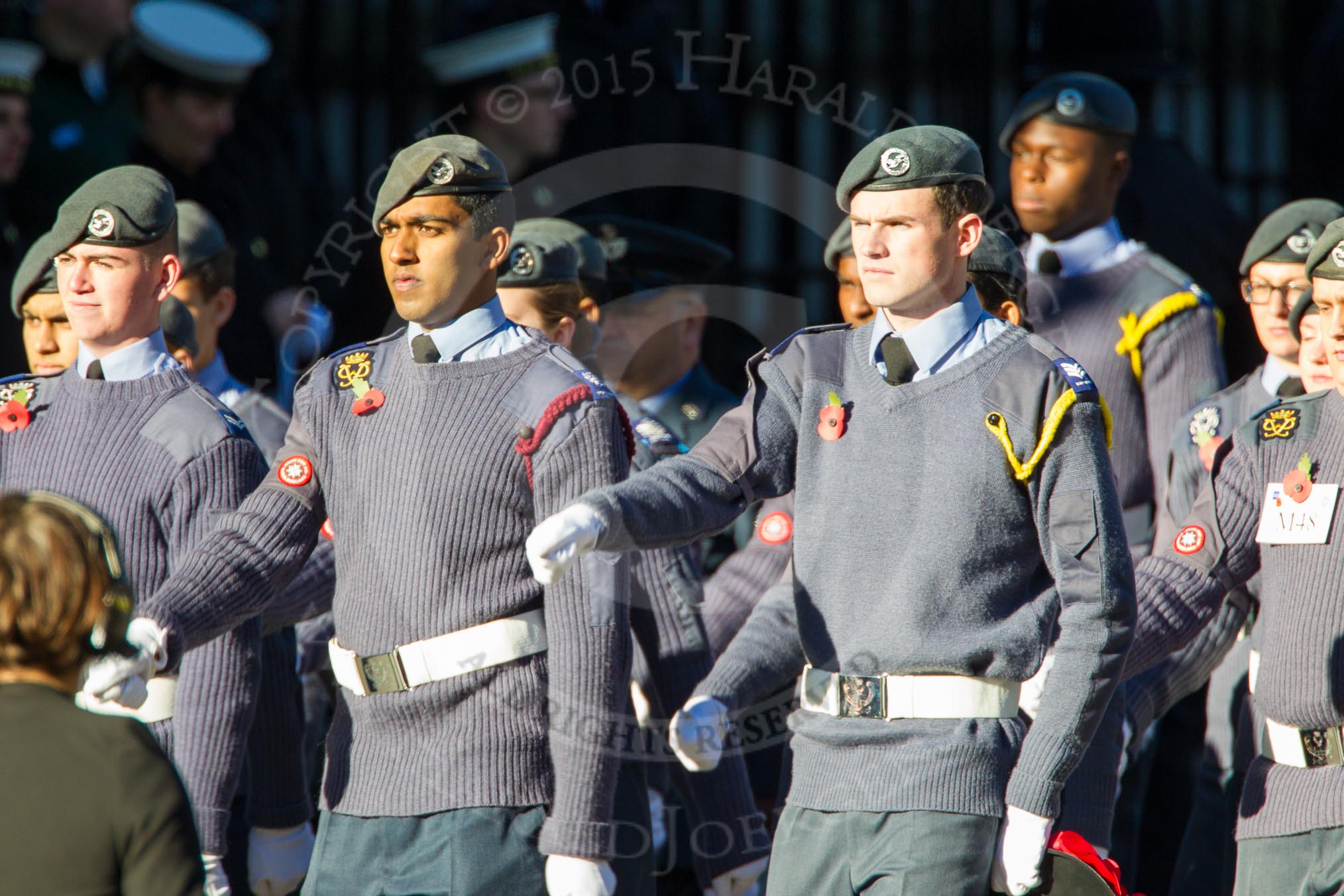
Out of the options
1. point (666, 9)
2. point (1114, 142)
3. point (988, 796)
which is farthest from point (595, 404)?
point (666, 9)

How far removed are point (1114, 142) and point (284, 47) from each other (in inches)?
114

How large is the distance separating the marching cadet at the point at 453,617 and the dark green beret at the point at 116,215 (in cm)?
73

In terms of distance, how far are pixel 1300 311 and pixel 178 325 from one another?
2.65 meters

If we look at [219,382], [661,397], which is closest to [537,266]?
[661,397]

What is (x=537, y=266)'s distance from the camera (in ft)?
17.0

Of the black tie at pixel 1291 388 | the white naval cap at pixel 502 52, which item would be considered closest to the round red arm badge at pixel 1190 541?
the black tie at pixel 1291 388

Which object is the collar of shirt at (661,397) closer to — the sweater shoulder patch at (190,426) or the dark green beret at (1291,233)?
the dark green beret at (1291,233)

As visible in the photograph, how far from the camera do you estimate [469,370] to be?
376 centimetres

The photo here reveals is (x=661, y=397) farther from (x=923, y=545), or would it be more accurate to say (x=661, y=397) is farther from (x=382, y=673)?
(x=923, y=545)

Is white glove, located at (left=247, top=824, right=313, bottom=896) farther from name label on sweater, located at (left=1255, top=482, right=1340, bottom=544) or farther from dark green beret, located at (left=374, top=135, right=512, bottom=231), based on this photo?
name label on sweater, located at (left=1255, top=482, right=1340, bottom=544)

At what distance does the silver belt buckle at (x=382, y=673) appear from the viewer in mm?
3654

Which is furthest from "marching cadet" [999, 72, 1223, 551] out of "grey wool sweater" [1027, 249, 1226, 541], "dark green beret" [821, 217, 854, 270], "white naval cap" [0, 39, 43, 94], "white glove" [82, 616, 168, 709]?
"white naval cap" [0, 39, 43, 94]

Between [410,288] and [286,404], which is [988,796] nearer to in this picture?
[410,288]

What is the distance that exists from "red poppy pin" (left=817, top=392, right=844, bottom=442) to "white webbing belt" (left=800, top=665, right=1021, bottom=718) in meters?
0.38
